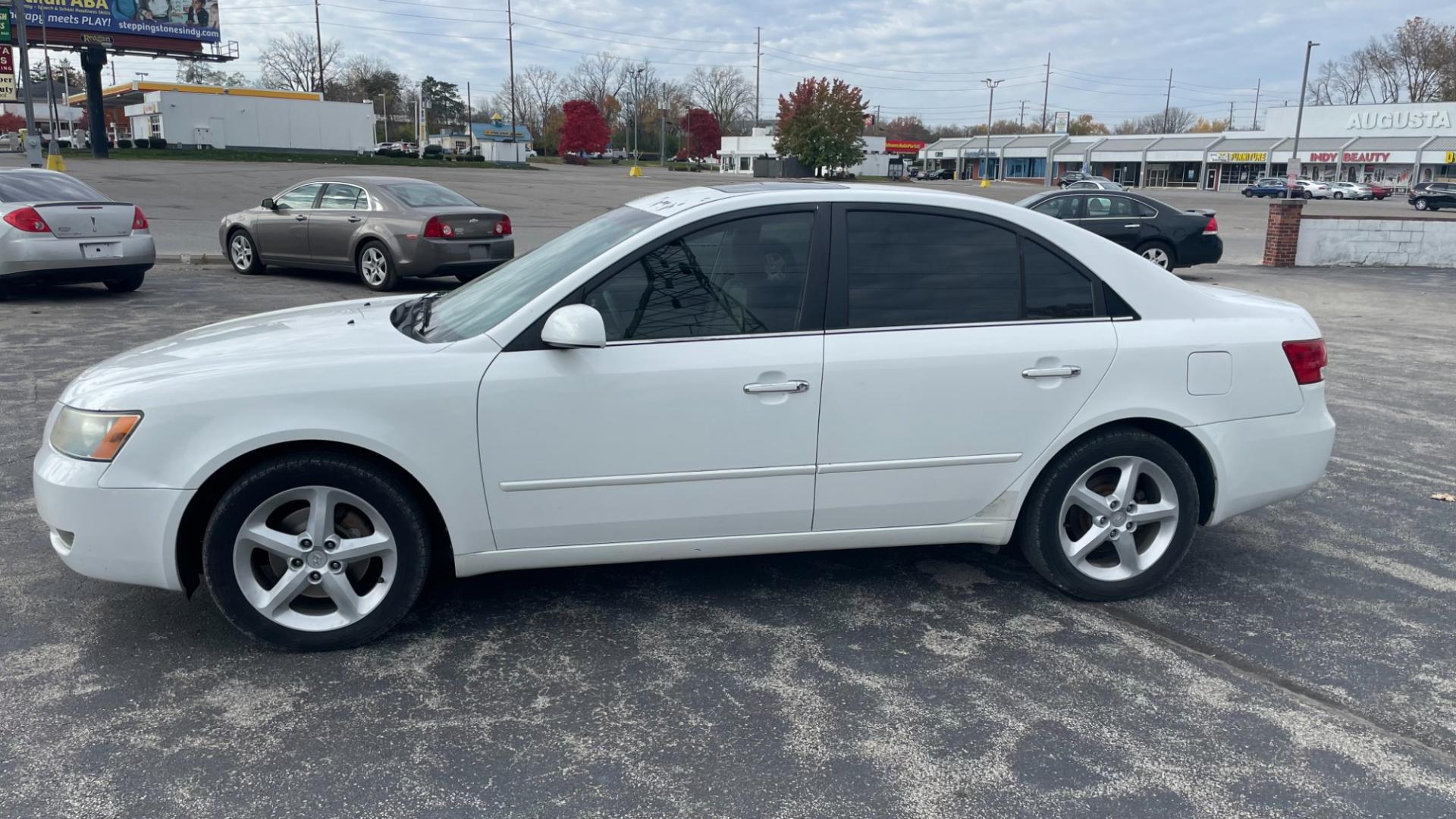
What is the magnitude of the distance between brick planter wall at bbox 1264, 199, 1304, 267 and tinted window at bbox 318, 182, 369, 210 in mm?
15927

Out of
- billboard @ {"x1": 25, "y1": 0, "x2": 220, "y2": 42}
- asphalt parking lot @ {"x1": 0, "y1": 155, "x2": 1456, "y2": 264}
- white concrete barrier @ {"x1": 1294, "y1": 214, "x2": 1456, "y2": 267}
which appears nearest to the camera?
white concrete barrier @ {"x1": 1294, "y1": 214, "x2": 1456, "y2": 267}

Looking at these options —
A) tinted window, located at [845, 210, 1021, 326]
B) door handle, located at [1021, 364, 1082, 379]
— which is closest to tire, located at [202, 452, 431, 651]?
tinted window, located at [845, 210, 1021, 326]

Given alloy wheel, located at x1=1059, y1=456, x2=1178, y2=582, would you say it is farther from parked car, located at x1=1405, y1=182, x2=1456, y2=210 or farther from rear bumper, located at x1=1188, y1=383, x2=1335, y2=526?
parked car, located at x1=1405, y1=182, x2=1456, y2=210

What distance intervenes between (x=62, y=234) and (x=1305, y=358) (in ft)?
37.0

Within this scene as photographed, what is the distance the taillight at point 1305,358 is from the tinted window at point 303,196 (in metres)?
12.0

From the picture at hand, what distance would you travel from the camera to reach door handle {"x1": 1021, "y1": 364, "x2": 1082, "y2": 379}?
3.76m

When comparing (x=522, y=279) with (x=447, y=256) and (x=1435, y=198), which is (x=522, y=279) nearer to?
(x=447, y=256)

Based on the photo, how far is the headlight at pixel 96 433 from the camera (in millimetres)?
3293

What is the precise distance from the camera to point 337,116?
69250 millimetres

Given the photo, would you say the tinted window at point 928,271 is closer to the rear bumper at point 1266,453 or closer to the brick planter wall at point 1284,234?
the rear bumper at point 1266,453

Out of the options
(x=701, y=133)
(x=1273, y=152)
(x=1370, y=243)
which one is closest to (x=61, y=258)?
(x=1370, y=243)

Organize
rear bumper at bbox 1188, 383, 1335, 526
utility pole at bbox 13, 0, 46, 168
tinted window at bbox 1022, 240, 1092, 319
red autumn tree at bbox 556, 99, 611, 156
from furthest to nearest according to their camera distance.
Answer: red autumn tree at bbox 556, 99, 611, 156
utility pole at bbox 13, 0, 46, 168
rear bumper at bbox 1188, 383, 1335, 526
tinted window at bbox 1022, 240, 1092, 319

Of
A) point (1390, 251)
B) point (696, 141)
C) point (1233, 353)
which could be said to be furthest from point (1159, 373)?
point (696, 141)

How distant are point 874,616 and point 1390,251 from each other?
19842mm
